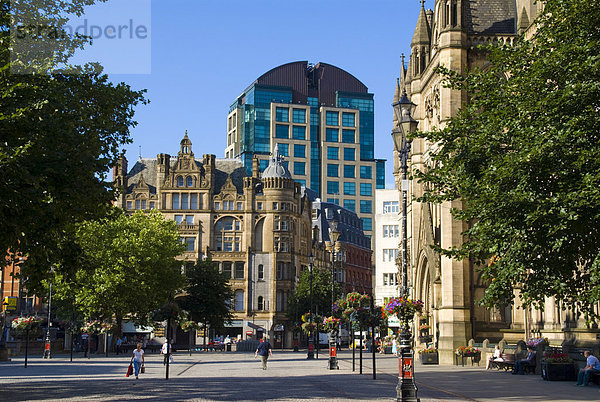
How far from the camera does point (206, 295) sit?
82812 millimetres

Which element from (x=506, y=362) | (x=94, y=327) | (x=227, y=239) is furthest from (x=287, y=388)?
(x=227, y=239)

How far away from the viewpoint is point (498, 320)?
160 feet

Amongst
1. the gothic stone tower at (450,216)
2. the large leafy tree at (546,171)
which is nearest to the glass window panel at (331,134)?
the gothic stone tower at (450,216)

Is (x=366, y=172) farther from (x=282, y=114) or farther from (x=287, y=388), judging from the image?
(x=287, y=388)

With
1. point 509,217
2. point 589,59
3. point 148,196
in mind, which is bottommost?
point 509,217

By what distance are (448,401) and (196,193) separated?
79.9 metres

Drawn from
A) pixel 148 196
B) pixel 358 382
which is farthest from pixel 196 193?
pixel 358 382

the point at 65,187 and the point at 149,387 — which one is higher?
the point at 65,187

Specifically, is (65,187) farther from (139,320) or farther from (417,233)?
(139,320)

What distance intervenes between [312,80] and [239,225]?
7728 cm

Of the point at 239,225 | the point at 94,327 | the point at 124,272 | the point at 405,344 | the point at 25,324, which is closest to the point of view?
the point at 405,344

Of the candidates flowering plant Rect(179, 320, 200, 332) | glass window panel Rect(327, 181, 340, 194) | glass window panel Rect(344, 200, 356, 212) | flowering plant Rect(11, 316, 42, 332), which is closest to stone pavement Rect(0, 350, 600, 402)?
flowering plant Rect(11, 316, 42, 332)

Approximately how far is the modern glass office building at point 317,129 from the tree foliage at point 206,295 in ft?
255

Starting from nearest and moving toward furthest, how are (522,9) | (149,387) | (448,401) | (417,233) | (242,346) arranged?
(448,401) < (149,387) < (522,9) < (417,233) < (242,346)
